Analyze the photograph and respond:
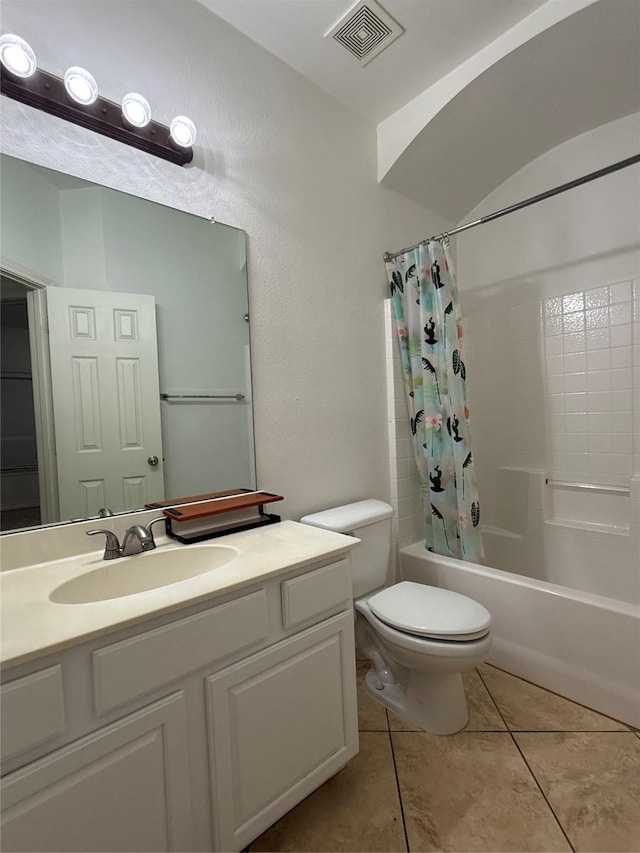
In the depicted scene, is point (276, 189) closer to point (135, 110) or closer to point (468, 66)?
point (135, 110)

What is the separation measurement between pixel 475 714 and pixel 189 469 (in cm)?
143

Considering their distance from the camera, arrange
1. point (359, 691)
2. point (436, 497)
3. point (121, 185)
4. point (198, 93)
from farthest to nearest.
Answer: point (436, 497)
point (359, 691)
point (198, 93)
point (121, 185)

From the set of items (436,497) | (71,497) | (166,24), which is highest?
(166,24)

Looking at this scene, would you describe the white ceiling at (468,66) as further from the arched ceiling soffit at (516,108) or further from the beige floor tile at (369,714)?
the beige floor tile at (369,714)

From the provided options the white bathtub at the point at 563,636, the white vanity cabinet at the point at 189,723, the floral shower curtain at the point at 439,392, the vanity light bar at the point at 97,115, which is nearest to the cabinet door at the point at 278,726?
the white vanity cabinet at the point at 189,723

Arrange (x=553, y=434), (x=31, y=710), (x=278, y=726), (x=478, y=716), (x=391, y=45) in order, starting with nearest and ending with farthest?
(x=31, y=710), (x=278, y=726), (x=478, y=716), (x=391, y=45), (x=553, y=434)

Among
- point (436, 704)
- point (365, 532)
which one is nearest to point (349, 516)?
point (365, 532)

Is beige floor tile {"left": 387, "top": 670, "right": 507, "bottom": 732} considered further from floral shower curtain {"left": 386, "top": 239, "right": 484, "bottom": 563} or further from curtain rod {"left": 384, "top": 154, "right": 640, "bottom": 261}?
curtain rod {"left": 384, "top": 154, "right": 640, "bottom": 261}

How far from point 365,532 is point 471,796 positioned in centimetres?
88

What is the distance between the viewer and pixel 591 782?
1.26 m

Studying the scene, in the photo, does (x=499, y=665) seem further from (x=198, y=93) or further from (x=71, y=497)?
(x=198, y=93)

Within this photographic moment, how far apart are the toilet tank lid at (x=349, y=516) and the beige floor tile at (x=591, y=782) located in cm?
91

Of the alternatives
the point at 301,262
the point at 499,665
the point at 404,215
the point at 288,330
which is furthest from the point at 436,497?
the point at 404,215

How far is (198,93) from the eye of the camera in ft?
4.86
